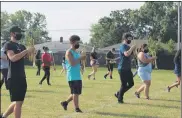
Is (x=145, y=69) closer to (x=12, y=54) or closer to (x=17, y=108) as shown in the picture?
(x=17, y=108)

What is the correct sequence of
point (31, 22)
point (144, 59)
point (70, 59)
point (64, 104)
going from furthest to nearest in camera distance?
1. point (31, 22)
2. point (144, 59)
3. point (64, 104)
4. point (70, 59)

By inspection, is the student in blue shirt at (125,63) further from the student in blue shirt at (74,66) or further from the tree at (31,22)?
the tree at (31,22)

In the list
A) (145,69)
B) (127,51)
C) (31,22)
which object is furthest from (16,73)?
(31,22)

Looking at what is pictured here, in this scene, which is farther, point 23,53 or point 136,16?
Result: point 136,16

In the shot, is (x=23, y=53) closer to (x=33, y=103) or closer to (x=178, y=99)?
(x=33, y=103)

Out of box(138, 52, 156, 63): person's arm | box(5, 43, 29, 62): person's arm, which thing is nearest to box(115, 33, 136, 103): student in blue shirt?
box(138, 52, 156, 63): person's arm

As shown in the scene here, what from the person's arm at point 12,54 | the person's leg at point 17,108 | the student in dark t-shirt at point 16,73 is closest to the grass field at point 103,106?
the person's leg at point 17,108

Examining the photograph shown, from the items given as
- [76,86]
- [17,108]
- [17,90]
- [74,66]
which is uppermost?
[74,66]

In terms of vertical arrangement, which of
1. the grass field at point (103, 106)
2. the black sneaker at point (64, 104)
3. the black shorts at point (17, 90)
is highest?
the black shorts at point (17, 90)

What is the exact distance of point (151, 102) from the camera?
1314cm

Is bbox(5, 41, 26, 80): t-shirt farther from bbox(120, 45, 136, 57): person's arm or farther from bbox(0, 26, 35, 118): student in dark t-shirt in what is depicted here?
bbox(120, 45, 136, 57): person's arm

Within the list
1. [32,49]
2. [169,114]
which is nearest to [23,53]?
[32,49]

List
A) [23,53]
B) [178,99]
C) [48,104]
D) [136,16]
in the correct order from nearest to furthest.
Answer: [23,53] < [48,104] < [178,99] < [136,16]

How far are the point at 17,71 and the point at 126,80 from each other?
5051 millimetres
